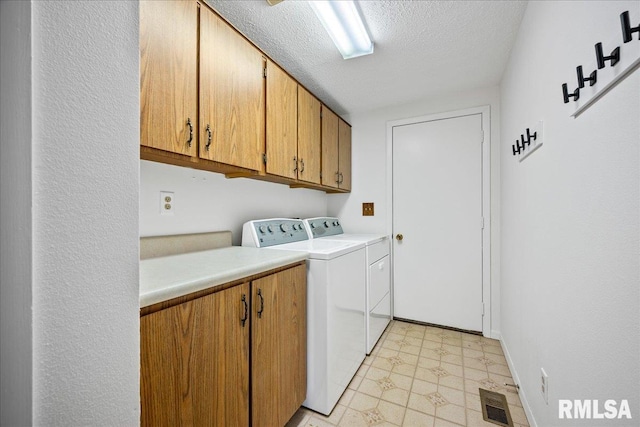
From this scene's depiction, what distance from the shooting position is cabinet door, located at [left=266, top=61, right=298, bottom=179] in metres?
1.62

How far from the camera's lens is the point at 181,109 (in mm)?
1102

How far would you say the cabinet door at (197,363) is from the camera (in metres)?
0.72

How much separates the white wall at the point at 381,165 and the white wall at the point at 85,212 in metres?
2.43

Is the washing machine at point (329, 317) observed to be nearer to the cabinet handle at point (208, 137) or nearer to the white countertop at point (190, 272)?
the white countertop at point (190, 272)

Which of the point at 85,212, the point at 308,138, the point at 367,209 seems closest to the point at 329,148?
the point at 308,138

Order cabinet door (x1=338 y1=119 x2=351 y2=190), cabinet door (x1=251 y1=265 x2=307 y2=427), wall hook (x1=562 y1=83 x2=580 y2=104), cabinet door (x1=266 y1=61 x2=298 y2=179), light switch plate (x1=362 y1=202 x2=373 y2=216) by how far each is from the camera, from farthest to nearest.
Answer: light switch plate (x1=362 y1=202 x2=373 y2=216) < cabinet door (x1=338 y1=119 x2=351 y2=190) < cabinet door (x1=266 y1=61 x2=298 y2=179) < cabinet door (x1=251 y1=265 x2=307 y2=427) < wall hook (x1=562 y1=83 x2=580 y2=104)

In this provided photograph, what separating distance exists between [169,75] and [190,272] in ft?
2.60

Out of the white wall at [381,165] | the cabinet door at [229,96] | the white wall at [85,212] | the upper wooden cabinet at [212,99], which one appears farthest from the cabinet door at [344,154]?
the white wall at [85,212]

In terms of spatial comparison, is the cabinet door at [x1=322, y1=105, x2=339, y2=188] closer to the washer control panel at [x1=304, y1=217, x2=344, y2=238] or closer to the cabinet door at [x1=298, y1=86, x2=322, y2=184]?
the cabinet door at [x1=298, y1=86, x2=322, y2=184]

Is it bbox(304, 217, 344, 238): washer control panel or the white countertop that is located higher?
bbox(304, 217, 344, 238): washer control panel

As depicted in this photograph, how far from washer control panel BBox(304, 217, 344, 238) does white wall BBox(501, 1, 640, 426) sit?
1474 mm

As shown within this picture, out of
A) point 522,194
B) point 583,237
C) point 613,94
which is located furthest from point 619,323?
point 522,194

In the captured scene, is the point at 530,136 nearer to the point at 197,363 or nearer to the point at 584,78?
the point at 584,78

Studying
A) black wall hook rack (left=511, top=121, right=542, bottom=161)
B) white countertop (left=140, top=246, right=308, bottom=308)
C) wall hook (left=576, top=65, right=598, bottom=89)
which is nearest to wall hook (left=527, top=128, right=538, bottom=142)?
black wall hook rack (left=511, top=121, right=542, bottom=161)
